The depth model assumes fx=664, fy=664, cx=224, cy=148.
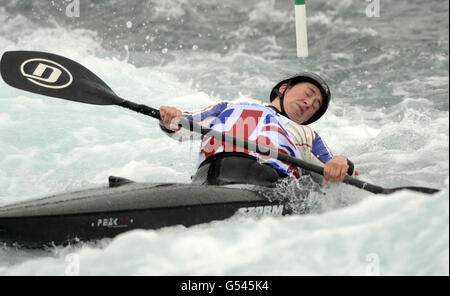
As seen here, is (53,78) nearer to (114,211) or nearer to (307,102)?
(114,211)

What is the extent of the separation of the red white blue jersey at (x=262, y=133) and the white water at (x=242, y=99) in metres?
0.31

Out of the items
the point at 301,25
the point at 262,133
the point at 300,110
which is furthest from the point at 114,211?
the point at 301,25

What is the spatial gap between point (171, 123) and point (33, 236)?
0.98 m

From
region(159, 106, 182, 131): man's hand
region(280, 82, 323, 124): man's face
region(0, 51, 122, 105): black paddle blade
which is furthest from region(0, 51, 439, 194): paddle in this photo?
region(280, 82, 323, 124): man's face

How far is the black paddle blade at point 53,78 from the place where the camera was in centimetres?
375

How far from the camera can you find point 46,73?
3.84m

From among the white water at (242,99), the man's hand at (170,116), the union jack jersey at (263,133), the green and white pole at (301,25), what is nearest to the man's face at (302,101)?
the union jack jersey at (263,133)

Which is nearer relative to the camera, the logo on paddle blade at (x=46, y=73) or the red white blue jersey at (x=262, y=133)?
the red white blue jersey at (x=262, y=133)

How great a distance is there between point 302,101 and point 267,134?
1.38ft

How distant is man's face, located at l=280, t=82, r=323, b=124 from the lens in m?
3.85

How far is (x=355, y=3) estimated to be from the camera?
995 centimetres

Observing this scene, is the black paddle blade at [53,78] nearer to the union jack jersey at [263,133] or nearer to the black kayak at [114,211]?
the union jack jersey at [263,133]
